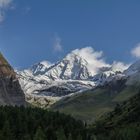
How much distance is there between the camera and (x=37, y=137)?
18638cm

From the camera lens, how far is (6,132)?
199 m

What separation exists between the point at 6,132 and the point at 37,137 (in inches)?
753

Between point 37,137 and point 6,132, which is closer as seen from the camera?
point 37,137
